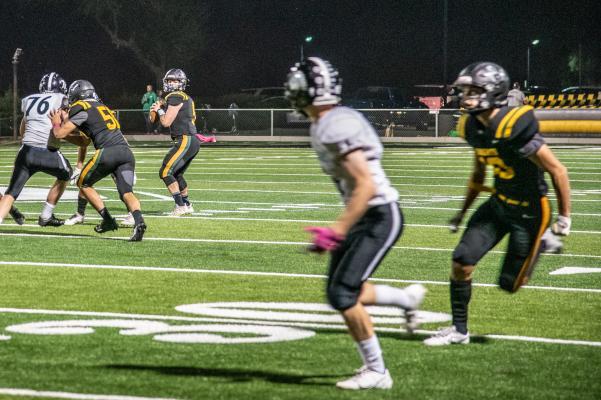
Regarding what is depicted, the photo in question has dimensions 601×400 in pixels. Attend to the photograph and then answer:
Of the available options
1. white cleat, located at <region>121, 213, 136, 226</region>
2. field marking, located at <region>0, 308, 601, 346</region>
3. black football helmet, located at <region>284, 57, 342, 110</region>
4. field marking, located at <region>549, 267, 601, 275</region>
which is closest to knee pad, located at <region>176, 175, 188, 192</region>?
white cleat, located at <region>121, 213, 136, 226</region>

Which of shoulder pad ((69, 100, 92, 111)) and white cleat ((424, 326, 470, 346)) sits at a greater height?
shoulder pad ((69, 100, 92, 111))

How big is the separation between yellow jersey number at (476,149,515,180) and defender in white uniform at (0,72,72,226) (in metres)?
7.61

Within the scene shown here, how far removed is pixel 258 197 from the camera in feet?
66.9

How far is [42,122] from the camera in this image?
14875mm

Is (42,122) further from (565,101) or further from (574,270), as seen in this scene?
(565,101)

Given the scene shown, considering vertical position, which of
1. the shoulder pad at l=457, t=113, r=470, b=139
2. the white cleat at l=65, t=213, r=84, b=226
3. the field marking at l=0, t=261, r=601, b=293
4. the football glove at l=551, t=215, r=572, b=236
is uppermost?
the shoulder pad at l=457, t=113, r=470, b=139

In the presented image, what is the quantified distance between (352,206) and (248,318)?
2714mm

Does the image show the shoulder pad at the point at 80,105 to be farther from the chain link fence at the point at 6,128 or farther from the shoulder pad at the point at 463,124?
the chain link fence at the point at 6,128

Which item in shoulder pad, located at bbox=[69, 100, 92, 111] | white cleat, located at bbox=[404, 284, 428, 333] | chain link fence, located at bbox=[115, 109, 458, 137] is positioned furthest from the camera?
chain link fence, located at bbox=[115, 109, 458, 137]

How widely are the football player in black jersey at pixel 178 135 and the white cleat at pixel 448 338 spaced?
31.4 ft

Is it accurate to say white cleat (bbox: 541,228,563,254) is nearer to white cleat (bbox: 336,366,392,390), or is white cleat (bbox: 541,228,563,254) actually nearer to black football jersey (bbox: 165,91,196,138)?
white cleat (bbox: 336,366,392,390)

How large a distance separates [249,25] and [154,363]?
69097 millimetres

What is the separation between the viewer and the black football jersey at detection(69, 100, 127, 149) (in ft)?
45.4

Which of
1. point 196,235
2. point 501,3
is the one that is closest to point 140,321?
point 196,235
